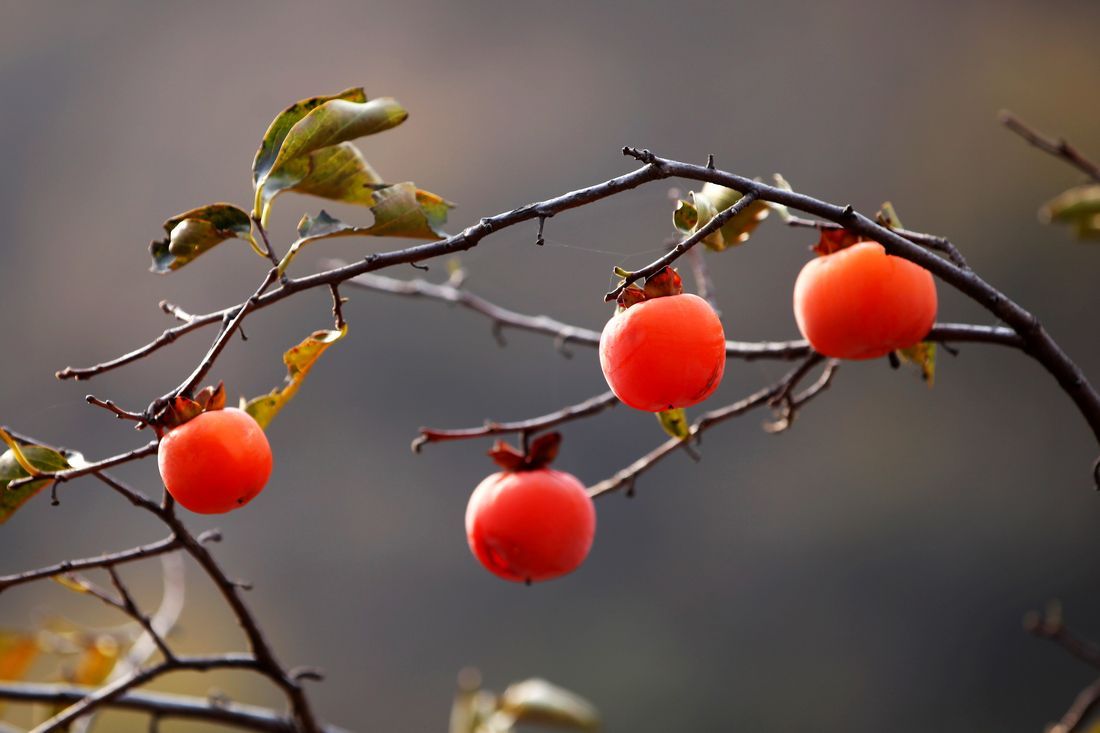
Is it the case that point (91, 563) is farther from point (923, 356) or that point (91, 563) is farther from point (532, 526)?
point (923, 356)

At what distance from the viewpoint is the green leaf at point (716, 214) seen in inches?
17.3

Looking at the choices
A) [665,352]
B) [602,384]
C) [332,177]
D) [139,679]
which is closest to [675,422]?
[665,352]

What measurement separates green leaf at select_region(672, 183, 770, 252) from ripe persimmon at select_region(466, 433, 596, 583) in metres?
0.20

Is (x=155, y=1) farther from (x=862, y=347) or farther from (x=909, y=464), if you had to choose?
(x=862, y=347)

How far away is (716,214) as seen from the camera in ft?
1.57

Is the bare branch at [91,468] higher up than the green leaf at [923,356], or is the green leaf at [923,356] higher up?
the green leaf at [923,356]

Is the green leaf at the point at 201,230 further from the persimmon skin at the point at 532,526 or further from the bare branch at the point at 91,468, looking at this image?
the persimmon skin at the point at 532,526

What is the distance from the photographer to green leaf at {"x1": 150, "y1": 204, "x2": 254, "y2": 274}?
0.50m

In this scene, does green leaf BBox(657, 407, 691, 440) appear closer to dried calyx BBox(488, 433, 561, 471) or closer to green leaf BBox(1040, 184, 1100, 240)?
dried calyx BBox(488, 433, 561, 471)

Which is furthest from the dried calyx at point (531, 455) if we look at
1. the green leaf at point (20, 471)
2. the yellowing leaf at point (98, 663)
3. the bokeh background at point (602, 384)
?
the bokeh background at point (602, 384)

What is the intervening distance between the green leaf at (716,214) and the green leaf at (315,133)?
17 centimetres

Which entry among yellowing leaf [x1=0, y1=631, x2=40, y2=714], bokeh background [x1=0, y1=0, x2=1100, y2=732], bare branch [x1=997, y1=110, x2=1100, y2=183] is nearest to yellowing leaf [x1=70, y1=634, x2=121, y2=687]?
yellowing leaf [x1=0, y1=631, x2=40, y2=714]

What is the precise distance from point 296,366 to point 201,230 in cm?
9

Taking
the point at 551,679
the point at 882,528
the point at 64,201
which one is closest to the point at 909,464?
the point at 882,528
